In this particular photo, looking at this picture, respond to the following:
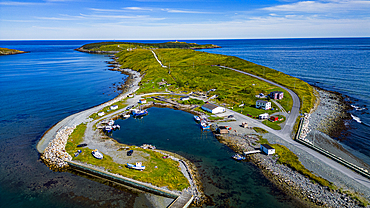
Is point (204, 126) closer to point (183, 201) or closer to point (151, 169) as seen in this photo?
point (151, 169)

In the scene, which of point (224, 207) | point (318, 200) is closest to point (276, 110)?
point (318, 200)

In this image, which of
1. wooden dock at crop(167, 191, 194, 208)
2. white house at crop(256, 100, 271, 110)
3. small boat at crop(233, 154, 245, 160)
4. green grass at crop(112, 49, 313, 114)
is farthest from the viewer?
green grass at crop(112, 49, 313, 114)

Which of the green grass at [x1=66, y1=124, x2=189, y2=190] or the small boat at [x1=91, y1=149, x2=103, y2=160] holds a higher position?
the small boat at [x1=91, y1=149, x2=103, y2=160]

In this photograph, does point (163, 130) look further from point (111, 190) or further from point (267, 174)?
point (267, 174)

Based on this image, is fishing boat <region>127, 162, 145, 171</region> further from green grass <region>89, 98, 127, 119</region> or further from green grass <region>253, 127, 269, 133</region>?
green grass <region>89, 98, 127, 119</region>

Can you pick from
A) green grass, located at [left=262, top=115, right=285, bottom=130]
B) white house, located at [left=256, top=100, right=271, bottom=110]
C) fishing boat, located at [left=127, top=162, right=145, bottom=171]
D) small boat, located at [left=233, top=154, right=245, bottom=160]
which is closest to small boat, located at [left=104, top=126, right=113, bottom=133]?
fishing boat, located at [left=127, top=162, right=145, bottom=171]

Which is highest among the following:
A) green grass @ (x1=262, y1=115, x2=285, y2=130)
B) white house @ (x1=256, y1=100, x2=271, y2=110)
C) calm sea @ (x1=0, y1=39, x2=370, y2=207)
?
white house @ (x1=256, y1=100, x2=271, y2=110)
